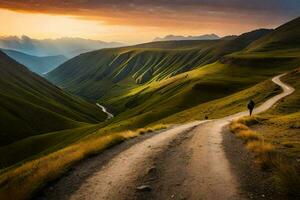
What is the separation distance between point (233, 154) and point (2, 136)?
143479 millimetres

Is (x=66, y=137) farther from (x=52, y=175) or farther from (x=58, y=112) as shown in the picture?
(x=52, y=175)

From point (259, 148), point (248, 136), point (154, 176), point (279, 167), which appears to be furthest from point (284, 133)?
point (154, 176)

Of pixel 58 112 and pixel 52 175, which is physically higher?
pixel 52 175

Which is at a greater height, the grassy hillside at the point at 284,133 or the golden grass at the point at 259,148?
the golden grass at the point at 259,148

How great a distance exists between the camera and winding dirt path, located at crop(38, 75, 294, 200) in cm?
1511

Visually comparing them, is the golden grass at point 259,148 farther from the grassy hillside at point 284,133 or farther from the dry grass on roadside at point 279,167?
the grassy hillside at point 284,133

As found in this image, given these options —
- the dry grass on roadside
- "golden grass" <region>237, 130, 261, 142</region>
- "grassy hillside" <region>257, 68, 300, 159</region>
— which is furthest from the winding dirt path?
"grassy hillside" <region>257, 68, 300, 159</region>

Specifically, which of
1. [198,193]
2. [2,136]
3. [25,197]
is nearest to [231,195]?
[198,193]

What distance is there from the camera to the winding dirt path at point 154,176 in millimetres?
15108

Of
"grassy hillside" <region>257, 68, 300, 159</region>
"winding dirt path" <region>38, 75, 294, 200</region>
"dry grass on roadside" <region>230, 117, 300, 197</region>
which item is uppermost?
"dry grass on roadside" <region>230, 117, 300, 197</region>

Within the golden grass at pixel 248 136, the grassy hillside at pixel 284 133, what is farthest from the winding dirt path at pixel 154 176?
the grassy hillside at pixel 284 133

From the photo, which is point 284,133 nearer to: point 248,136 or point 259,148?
point 248,136

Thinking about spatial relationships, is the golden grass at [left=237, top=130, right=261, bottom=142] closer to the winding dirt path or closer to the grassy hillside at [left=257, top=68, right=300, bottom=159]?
the grassy hillside at [left=257, top=68, right=300, bottom=159]

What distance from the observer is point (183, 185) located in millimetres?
15914
